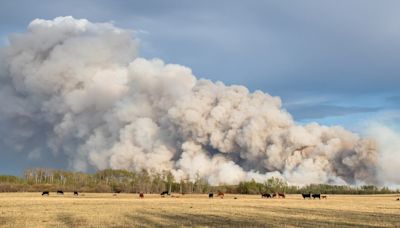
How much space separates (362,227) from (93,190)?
147762 mm

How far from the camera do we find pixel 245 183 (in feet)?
612

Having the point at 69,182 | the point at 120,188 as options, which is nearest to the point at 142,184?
the point at 120,188

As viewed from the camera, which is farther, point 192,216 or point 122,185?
point 122,185

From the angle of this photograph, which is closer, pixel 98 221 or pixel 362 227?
pixel 362 227

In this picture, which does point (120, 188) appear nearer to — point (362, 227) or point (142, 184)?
point (142, 184)

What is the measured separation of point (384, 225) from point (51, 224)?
65.4ft

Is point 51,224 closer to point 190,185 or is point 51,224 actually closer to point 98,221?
point 98,221

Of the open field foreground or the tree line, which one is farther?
the tree line

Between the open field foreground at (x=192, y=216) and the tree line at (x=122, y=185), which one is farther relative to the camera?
the tree line at (x=122, y=185)

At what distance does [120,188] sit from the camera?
179125 mm

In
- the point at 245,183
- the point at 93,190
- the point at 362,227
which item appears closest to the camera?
the point at 362,227

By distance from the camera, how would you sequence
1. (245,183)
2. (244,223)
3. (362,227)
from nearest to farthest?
(362,227) < (244,223) < (245,183)

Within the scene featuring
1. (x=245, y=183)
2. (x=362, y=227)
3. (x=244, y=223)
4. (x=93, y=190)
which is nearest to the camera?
(x=362, y=227)

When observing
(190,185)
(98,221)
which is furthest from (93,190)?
(98,221)
